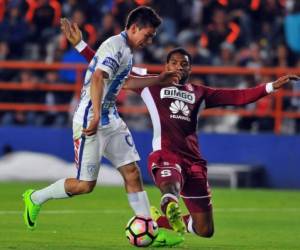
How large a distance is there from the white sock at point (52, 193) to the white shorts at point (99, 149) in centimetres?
24

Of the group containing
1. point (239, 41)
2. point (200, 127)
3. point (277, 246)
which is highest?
point (239, 41)

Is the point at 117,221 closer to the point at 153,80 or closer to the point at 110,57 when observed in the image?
the point at 153,80

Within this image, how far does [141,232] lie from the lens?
→ 11.5 m

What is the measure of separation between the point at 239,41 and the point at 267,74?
1.66 m

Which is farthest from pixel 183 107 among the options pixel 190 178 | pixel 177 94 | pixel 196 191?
pixel 196 191

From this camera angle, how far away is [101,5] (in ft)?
82.8

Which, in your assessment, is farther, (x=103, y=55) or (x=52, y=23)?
(x=52, y=23)

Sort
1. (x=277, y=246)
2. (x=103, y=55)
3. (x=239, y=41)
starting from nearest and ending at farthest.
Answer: (x=103, y=55) → (x=277, y=246) → (x=239, y=41)

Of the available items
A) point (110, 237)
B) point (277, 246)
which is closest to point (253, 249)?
point (277, 246)

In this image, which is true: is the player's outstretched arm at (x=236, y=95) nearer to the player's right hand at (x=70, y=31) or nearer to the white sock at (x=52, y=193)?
the player's right hand at (x=70, y=31)

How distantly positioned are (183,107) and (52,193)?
1.88 metres

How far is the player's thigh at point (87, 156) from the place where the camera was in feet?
38.4

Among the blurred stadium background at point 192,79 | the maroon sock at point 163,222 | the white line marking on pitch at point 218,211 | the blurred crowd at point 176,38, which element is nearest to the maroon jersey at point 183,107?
→ the maroon sock at point 163,222

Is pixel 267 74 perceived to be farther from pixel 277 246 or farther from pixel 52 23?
pixel 277 246
